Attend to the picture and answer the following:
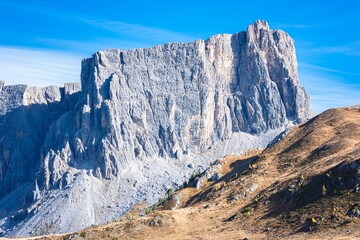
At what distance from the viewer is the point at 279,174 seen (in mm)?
104000

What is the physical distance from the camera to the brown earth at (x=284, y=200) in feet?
227

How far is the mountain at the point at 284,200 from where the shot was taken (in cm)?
6931

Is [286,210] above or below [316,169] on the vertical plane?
below

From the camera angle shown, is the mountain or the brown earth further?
the mountain

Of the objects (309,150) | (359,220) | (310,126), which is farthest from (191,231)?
(310,126)

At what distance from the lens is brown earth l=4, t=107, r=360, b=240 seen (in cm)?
6919

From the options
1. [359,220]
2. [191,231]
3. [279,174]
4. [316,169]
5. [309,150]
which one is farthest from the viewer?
[309,150]

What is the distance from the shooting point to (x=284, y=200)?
82688 mm

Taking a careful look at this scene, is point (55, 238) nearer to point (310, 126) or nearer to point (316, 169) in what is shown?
point (316, 169)

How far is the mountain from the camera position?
2729 inches

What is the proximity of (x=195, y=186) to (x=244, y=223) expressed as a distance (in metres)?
55.4

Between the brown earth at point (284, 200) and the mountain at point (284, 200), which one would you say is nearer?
the brown earth at point (284, 200)

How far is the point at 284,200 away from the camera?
82688 mm

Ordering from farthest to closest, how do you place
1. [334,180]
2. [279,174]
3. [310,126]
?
[310,126] < [279,174] < [334,180]
